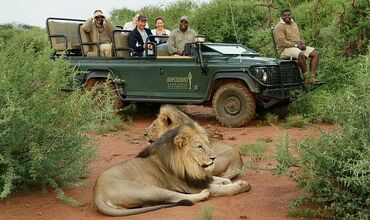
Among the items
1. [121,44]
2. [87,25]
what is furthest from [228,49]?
[87,25]

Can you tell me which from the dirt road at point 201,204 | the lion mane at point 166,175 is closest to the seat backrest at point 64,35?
the dirt road at point 201,204

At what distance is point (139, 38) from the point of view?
12.3m

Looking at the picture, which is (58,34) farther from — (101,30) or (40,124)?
(40,124)

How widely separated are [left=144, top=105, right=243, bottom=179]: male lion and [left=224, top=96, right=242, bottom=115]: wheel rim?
3.92 m

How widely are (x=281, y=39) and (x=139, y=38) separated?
9.21 feet

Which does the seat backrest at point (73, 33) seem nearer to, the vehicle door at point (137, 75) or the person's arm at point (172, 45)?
the vehicle door at point (137, 75)

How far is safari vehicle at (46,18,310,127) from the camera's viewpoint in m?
11.1

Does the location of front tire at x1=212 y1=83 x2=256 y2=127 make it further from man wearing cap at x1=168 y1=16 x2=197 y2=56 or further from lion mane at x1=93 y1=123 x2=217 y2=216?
lion mane at x1=93 y1=123 x2=217 y2=216

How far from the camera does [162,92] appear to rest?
1186 centimetres

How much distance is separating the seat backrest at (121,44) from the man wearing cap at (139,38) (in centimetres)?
14

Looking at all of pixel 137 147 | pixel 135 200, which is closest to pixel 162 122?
pixel 135 200

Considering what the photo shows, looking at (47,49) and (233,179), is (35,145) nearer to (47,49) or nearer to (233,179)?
(47,49)

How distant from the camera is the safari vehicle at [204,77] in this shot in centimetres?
1107

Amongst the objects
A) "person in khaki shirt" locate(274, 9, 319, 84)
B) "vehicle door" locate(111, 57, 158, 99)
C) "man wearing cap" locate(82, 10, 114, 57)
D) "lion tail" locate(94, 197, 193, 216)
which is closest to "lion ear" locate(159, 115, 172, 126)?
"lion tail" locate(94, 197, 193, 216)
